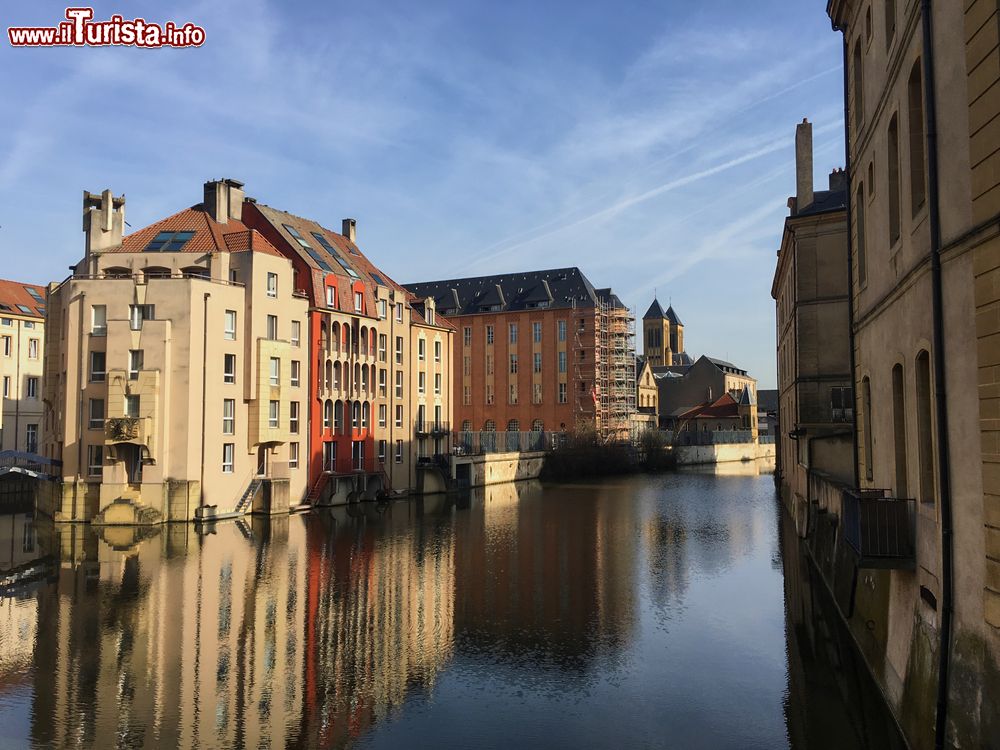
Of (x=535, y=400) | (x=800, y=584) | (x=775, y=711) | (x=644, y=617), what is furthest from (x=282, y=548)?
(x=535, y=400)

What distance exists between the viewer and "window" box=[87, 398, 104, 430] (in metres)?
39.6

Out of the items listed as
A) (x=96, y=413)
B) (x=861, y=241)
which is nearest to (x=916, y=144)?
(x=861, y=241)

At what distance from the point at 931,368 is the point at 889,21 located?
23.4 ft

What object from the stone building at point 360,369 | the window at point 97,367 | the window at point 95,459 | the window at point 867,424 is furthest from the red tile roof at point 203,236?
the window at point 867,424

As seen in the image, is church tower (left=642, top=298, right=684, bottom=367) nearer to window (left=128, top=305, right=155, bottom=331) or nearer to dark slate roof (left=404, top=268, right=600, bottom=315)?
dark slate roof (left=404, top=268, right=600, bottom=315)

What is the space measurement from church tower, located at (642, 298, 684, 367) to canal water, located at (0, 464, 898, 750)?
134319mm

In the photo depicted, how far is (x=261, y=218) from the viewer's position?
161 ft

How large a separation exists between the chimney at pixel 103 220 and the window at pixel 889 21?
40.2m

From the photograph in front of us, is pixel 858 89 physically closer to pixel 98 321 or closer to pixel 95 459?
pixel 98 321

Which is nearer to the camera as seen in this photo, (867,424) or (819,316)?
(867,424)

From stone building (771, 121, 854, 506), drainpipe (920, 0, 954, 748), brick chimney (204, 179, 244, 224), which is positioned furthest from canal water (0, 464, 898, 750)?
brick chimney (204, 179, 244, 224)

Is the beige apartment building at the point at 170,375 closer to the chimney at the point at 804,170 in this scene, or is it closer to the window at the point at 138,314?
the window at the point at 138,314

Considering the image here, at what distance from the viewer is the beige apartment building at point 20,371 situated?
197 feet

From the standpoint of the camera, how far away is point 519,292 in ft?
290
